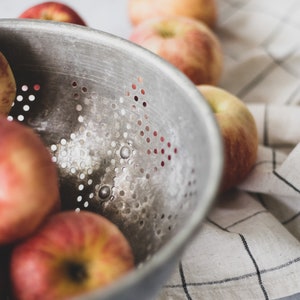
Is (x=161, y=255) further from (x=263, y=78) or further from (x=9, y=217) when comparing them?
(x=263, y=78)

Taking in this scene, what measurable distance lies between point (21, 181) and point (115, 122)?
0.15 m

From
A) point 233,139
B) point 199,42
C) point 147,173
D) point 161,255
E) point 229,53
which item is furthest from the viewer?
point 229,53

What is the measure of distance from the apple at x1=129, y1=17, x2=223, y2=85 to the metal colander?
0.70ft

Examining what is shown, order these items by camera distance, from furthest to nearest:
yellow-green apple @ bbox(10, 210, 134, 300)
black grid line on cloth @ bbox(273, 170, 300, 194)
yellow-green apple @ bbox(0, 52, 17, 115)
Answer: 1. black grid line on cloth @ bbox(273, 170, 300, 194)
2. yellow-green apple @ bbox(0, 52, 17, 115)
3. yellow-green apple @ bbox(10, 210, 134, 300)

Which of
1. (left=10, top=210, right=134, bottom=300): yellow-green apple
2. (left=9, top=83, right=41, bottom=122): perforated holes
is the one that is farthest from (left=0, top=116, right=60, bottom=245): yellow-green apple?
(left=9, top=83, right=41, bottom=122): perforated holes

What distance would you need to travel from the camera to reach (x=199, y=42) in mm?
707

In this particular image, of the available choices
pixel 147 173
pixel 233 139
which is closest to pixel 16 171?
pixel 147 173

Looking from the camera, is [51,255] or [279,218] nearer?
[51,255]

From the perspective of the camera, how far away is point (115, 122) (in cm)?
49

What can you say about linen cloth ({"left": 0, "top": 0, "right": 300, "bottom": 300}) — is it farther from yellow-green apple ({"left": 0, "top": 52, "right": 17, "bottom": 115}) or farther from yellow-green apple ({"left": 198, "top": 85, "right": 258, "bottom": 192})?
yellow-green apple ({"left": 0, "top": 52, "right": 17, "bottom": 115})

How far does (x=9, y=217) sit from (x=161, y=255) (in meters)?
0.12

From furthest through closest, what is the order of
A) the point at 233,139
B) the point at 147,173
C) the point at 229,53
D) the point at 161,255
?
the point at 229,53 → the point at 233,139 → the point at 147,173 → the point at 161,255

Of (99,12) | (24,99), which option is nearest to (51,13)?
(24,99)

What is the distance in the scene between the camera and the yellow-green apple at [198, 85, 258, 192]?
580 millimetres
